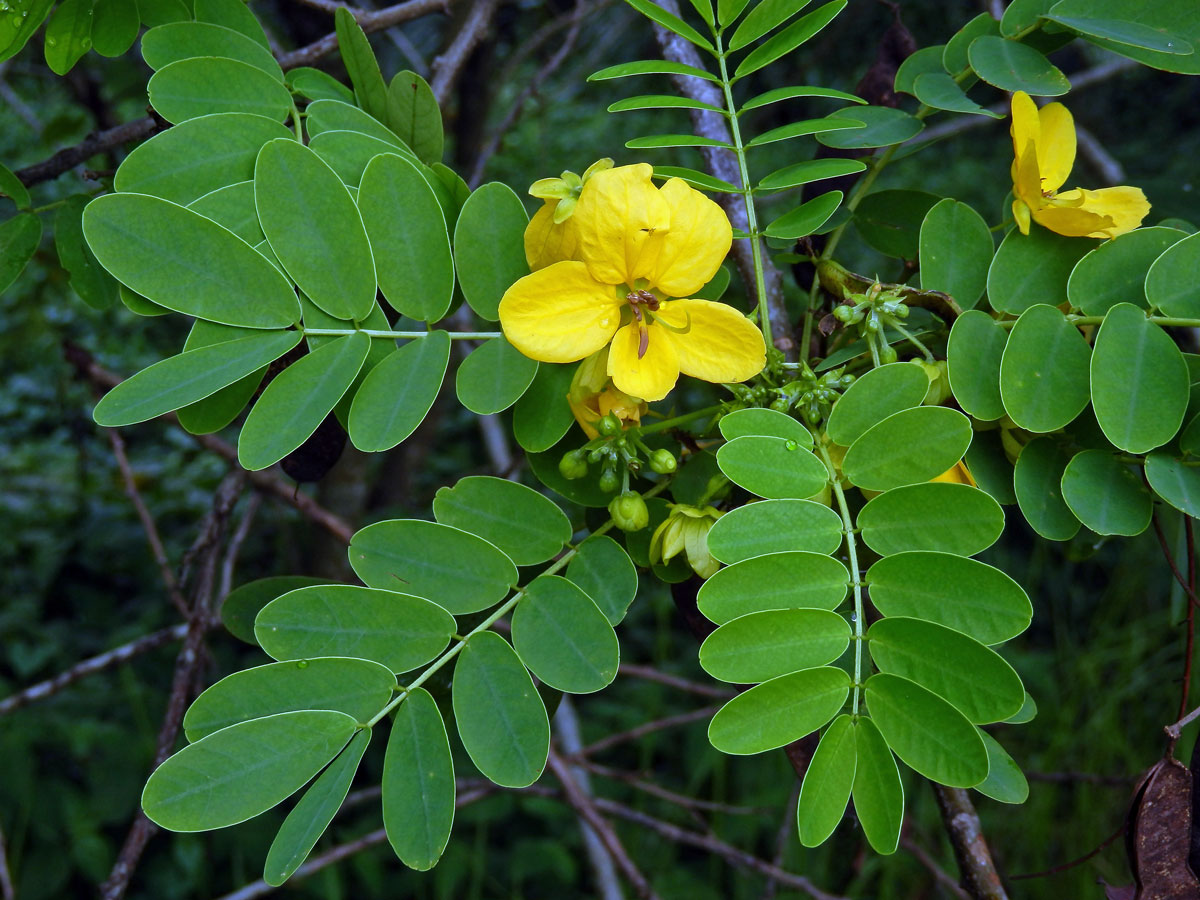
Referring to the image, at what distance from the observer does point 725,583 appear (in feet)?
2.66

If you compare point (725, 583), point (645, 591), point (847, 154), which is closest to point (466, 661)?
point (725, 583)

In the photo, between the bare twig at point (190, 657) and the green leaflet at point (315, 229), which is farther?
the bare twig at point (190, 657)

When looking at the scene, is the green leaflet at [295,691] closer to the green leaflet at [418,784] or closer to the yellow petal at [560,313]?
the green leaflet at [418,784]

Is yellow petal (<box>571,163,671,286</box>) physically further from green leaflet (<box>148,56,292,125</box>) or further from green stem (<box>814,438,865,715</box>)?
green leaflet (<box>148,56,292,125</box>)

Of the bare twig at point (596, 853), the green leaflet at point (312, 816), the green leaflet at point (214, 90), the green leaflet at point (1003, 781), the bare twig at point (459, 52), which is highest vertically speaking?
the green leaflet at point (214, 90)

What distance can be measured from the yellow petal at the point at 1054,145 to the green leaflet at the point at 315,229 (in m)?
0.77

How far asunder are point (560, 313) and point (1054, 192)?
24.5 inches

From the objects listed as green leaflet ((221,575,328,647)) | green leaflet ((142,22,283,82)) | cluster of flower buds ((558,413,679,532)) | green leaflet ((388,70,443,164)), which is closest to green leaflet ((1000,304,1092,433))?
cluster of flower buds ((558,413,679,532))

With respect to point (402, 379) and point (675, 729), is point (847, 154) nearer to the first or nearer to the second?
point (402, 379)

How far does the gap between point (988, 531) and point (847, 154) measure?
26.3 inches

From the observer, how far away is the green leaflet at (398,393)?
0.93 m

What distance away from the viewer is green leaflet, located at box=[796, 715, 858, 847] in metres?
0.79

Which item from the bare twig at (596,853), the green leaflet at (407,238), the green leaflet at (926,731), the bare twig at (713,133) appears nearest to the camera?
the green leaflet at (926,731)

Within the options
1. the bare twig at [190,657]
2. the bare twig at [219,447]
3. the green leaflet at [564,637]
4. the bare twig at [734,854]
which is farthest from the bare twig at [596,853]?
the green leaflet at [564,637]
